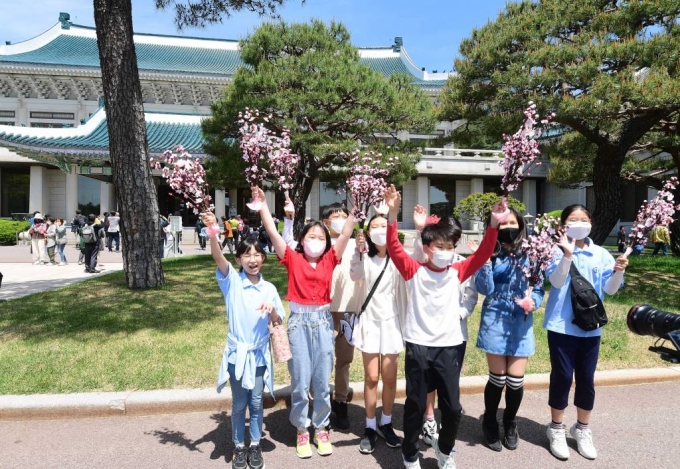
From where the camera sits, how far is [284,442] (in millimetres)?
3346

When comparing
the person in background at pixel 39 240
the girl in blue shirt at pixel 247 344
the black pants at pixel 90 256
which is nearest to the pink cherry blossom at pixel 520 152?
the girl in blue shirt at pixel 247 344

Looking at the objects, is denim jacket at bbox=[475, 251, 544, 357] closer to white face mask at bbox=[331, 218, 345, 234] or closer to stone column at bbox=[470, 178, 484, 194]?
white face mask at bbox=[331, 218, 345, 234]

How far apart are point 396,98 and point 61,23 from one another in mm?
29978

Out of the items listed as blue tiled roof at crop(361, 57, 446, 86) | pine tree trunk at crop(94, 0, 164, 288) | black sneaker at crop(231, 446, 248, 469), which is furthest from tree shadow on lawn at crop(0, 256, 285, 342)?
blue tiled roof at crop(361, 57, 446, 86)

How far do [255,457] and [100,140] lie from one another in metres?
21.7

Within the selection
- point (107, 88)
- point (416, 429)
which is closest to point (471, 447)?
point (416, 429)

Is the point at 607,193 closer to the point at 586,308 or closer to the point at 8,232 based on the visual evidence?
the point at 586,308

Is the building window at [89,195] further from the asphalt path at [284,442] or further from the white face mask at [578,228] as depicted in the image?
the white face mask at [578,228]

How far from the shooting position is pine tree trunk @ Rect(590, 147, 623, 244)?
33.0ft

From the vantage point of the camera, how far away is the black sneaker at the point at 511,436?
10.6ft

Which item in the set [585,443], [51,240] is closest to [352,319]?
[585,443]

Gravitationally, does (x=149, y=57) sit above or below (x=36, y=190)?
above

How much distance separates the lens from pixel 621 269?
2996mm

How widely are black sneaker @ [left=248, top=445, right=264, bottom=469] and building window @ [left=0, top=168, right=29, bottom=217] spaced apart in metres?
30.7
